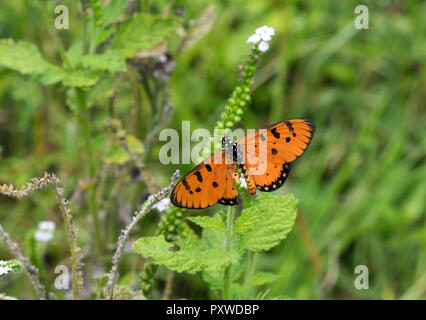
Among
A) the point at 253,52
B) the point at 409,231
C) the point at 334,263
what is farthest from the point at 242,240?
the point at 409,231

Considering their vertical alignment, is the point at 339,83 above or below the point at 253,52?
above

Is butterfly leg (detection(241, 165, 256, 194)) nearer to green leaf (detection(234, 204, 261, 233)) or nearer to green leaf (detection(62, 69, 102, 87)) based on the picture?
green leaf (detection(234, 204, 261, 233))

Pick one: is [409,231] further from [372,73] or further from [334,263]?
[372,73]

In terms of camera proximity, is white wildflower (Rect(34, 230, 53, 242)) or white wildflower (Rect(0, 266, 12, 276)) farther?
white wildflower (Rect(34, 230, 53, 242))

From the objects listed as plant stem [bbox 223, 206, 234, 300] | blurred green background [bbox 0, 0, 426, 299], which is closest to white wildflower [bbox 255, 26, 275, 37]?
plant stem [bbox 223, 206, 234, 300]

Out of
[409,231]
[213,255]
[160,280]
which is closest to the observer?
[213,255]

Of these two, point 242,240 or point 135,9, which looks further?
point 135,9

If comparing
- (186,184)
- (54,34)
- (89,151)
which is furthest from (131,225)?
(54,34)
